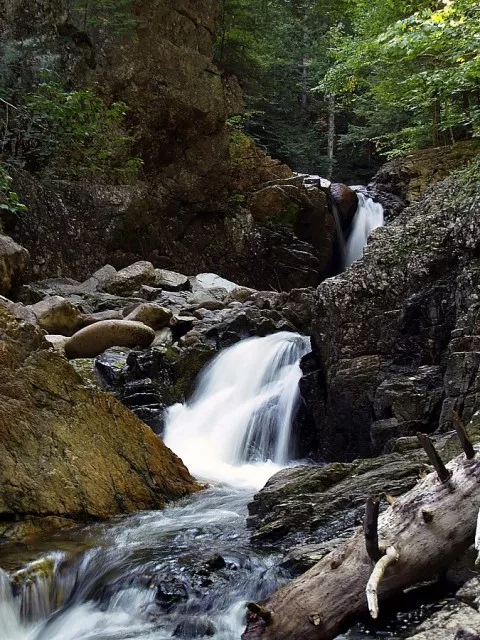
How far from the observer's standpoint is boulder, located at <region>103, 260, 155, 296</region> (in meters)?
14.3

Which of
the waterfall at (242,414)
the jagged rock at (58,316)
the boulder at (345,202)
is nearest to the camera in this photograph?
the waterfall at (242,414)

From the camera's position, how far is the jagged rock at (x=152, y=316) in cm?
1180

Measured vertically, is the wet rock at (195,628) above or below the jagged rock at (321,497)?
below

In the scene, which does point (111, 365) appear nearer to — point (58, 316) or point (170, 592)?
point (58, 316)

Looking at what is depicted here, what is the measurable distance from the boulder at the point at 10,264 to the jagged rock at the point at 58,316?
0.75 m

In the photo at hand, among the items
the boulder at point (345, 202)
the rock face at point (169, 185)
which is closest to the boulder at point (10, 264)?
the rock face at point (169, 185)

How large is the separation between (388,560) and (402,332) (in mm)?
4834

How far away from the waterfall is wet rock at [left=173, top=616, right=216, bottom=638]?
3.69 meters

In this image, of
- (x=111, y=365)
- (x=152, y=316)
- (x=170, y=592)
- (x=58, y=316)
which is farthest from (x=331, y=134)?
(x=170, y=592)

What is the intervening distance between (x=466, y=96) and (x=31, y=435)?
1237cm

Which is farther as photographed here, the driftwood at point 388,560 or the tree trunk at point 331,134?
the tree trunk at point 331,134

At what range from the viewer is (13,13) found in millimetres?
15344

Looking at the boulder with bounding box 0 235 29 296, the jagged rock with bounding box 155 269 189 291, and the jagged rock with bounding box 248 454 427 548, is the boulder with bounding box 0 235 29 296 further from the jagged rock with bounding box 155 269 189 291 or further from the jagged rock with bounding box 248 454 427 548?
the jagged rock with bounding box 248 454 427 548

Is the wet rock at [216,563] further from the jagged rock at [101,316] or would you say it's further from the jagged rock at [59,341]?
the jagged rock at [101,316]
